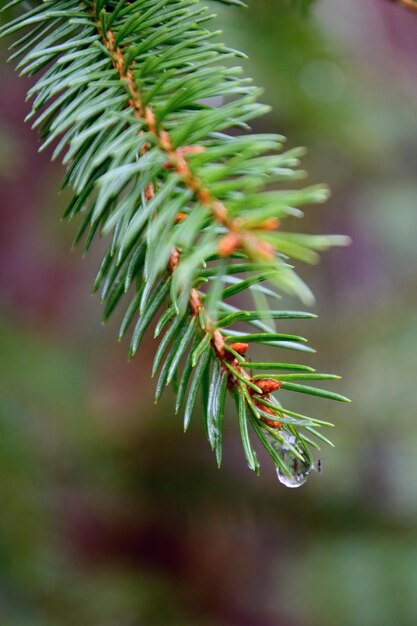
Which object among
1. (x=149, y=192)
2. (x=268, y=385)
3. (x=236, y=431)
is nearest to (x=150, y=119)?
(x=149, y=192)

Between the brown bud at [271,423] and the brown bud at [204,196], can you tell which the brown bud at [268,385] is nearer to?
the brown bud at [271,423]

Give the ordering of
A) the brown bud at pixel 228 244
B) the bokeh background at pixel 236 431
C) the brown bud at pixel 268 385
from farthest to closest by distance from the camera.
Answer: the bokeh background at pixel 236 431, the brown bud at pixel 268 385, the brown bud at pixel 228 244

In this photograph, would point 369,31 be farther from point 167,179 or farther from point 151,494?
point 167,179

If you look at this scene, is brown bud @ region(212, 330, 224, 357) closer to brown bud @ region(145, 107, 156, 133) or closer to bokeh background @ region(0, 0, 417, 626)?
brown bud @ region(145, 107, 156, 133)

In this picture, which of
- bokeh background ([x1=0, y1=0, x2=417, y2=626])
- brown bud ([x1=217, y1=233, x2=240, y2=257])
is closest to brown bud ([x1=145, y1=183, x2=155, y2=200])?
brown bud ([x1=217, y1=233, x2=240, y2=257])

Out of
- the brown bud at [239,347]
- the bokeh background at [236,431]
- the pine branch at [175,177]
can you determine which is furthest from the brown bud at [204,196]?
the bokeh background at [236,431]

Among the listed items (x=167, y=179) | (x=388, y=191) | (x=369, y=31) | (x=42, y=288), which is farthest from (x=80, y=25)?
(x=369, y=31)

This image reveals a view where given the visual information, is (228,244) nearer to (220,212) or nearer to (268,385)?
(220,212)

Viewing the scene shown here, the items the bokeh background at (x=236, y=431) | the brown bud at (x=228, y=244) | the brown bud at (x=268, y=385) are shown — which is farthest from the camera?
the bokeh background at (x=236, y=431)
